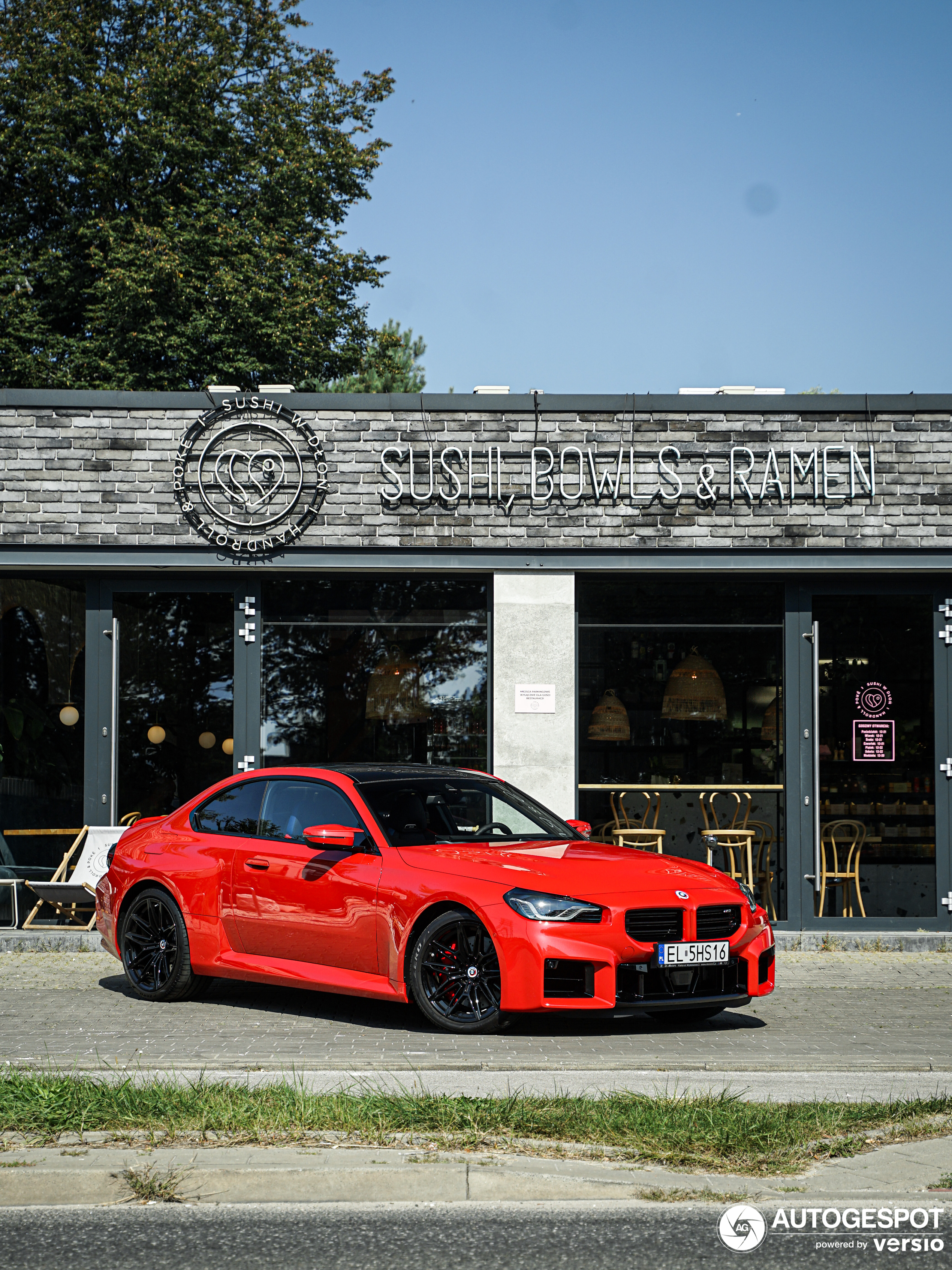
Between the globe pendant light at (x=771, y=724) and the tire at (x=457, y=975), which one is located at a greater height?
the globe pendant light at (x=771, y=724)

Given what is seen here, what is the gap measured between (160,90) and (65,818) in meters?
18.6

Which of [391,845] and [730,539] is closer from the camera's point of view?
[391,845]

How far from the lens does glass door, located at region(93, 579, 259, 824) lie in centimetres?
1363

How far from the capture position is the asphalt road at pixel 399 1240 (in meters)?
4.44

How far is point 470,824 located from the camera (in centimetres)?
928

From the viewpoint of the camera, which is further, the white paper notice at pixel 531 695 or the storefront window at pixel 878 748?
the white paper notice at pixel 531 695

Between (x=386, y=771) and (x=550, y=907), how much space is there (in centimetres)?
201

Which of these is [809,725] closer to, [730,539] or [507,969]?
[730,539]

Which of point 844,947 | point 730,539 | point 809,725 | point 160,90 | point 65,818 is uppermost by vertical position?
point 160,90

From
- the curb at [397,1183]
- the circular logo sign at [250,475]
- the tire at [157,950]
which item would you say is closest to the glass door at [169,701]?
the circular logo sign at [250,475]

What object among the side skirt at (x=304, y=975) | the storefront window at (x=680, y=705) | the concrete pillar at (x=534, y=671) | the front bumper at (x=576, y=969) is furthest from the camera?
the storefront window at (x=680, y=705)

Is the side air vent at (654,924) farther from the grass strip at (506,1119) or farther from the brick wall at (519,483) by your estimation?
the brick wall at (519,483)

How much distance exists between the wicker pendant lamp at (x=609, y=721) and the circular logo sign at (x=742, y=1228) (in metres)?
8.82

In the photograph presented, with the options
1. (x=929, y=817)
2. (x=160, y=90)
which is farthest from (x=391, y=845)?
Answer: (x=160, y=90)
